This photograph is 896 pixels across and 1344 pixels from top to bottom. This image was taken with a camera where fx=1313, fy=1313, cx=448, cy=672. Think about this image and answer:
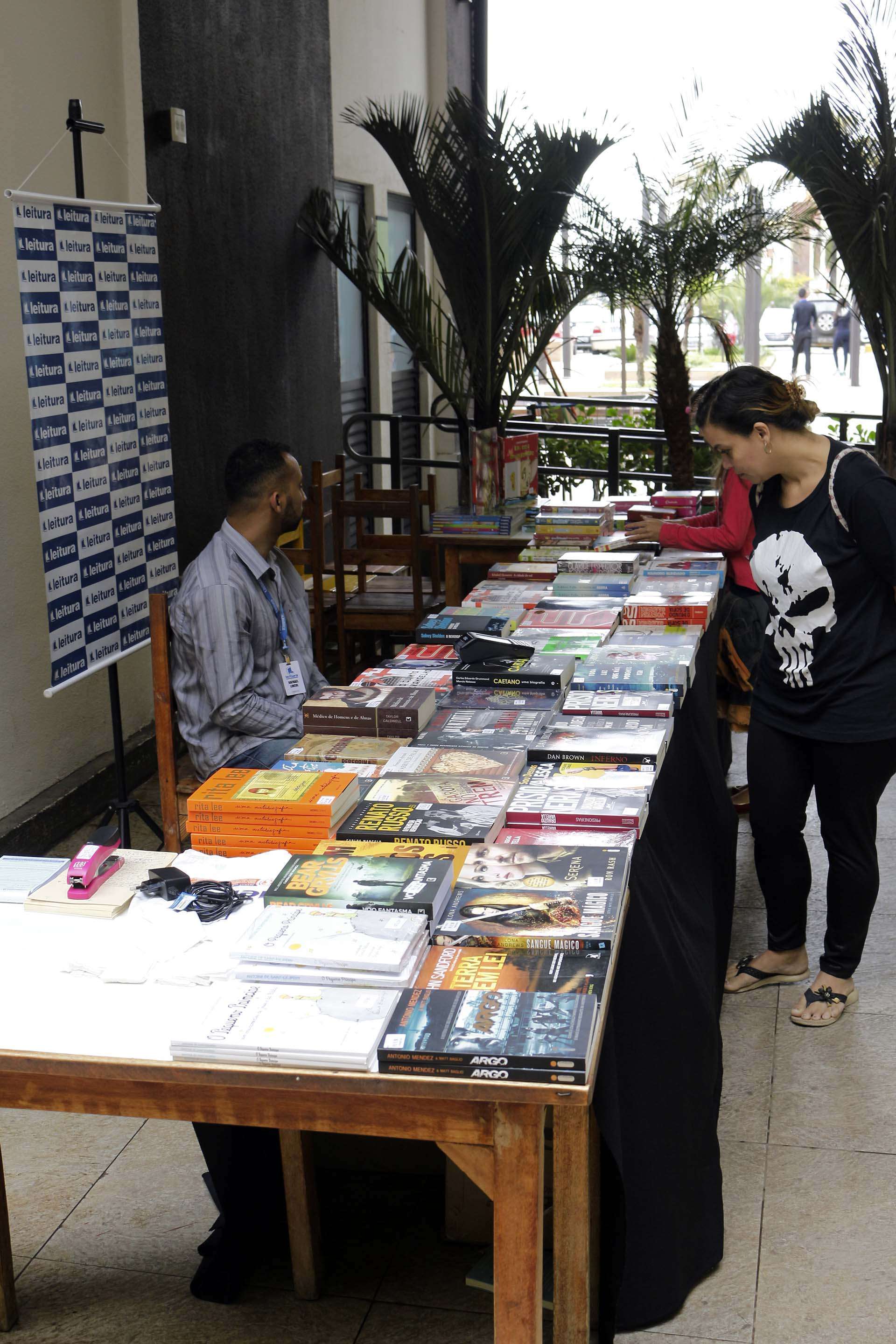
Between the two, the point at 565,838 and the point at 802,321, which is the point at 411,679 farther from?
the point at 802,321

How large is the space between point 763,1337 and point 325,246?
240 inches

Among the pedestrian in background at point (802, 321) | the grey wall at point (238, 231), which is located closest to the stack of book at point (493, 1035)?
the grey wall at point (238, 231)

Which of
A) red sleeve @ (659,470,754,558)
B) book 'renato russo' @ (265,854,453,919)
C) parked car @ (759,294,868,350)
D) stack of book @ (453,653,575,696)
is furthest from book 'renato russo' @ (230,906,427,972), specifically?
parked car @ (759,294,868,350)

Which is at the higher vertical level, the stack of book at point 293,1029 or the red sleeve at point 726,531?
the red sleeve at point 726,531

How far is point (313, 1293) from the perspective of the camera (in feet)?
7.69

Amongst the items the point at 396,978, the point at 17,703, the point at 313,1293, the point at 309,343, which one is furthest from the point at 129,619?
the point at 309,343

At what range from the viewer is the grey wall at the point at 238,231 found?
5477 mm

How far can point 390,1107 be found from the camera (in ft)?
5.29

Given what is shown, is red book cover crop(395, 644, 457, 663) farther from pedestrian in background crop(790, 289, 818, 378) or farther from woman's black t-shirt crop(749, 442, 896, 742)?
pedestrian in background crop(790, 289, 818, 378)

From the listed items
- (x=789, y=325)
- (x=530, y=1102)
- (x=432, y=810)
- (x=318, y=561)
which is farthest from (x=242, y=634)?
(x=789, y=325)

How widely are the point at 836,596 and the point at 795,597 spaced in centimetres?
9

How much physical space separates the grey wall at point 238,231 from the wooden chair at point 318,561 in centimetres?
53

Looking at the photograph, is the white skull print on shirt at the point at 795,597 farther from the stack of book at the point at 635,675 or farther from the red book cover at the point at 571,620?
the red book cover at the point at 571,620

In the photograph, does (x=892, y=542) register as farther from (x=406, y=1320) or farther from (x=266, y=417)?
(x=266, y=417)
